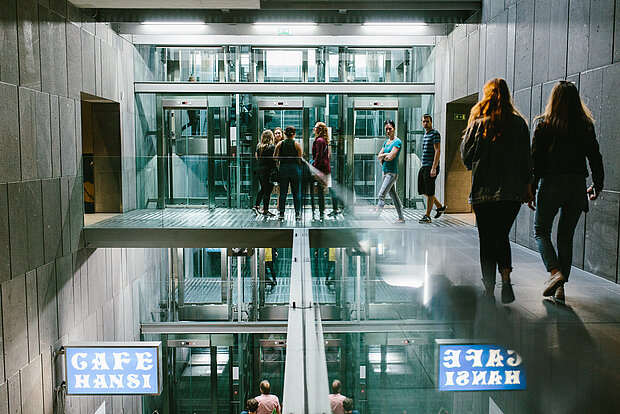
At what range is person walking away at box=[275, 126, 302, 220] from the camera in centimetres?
1015

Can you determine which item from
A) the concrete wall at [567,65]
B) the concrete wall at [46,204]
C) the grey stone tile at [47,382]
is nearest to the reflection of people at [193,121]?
the concrete wall at [46,204]

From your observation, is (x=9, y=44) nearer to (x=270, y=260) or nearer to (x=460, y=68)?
(x=270, y=260)

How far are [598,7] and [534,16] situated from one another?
1.93 metres

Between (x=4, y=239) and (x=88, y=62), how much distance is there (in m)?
4.57

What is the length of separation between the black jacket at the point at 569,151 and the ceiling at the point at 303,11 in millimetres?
7241

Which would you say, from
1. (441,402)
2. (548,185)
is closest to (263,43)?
(548,185)

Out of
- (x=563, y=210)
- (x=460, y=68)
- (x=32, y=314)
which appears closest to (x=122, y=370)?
(x=32, y=314)

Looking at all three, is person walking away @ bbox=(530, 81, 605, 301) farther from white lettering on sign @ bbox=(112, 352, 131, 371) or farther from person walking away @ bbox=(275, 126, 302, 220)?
white lettering on sign @ bbox=(112, 352, 131, 371)

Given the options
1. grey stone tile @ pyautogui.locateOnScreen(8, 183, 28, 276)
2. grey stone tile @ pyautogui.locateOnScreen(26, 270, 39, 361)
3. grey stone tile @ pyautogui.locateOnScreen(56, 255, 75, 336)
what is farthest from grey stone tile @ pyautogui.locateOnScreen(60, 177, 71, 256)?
grey stone tile @ pyautogui.locateOnScreen(8, 183, 28, 276)

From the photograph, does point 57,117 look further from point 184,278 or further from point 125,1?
point 184,278

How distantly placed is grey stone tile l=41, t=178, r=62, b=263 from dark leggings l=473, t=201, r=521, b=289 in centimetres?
687

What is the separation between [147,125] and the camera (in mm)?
14266

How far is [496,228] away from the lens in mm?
4871

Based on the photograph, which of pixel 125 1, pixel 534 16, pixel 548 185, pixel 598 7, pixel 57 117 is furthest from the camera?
pixel 125 1
